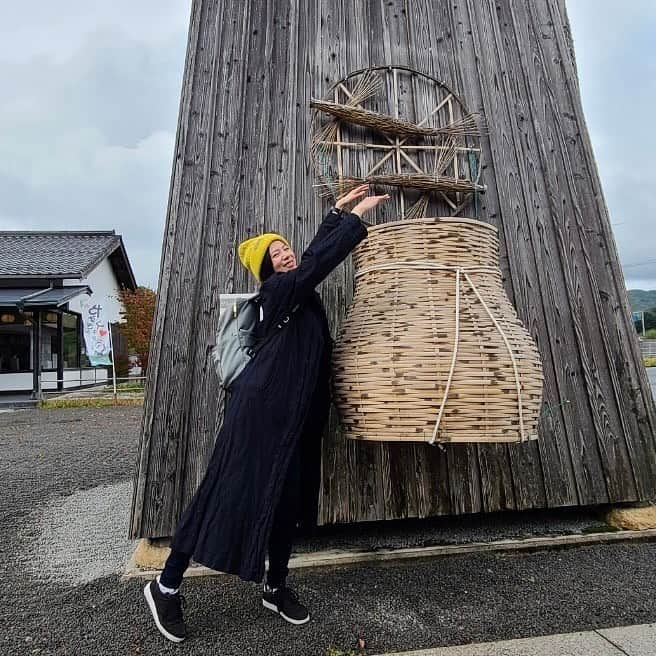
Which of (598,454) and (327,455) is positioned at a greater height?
(327,455)

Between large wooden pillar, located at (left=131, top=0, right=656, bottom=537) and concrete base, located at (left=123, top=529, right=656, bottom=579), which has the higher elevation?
large wooden pillar, located at (left=131, top=0, right=656, bottom=537)

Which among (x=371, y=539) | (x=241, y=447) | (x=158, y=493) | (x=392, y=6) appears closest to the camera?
(x=241, y=447)

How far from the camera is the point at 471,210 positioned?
276 cm

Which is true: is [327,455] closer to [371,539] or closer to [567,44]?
[371,539]

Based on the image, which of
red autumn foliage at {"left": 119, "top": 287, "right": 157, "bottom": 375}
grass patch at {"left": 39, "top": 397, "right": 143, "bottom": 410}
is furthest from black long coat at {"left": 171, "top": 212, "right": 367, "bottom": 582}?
red autumn foliage at {"left": 119, "top": 287, "right": 157, "bottom": 375}

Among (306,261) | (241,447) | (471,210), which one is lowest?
(241,447)

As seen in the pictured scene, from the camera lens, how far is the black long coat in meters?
1.56

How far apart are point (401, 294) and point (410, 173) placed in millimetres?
1215

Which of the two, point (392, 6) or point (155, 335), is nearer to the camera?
point (155, 335)

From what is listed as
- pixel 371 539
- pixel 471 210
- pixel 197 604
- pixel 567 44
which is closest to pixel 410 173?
pixel 471 210

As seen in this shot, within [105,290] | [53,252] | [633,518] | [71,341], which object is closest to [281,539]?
[633,518]

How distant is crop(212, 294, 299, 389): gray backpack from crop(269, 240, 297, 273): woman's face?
0.47 feet

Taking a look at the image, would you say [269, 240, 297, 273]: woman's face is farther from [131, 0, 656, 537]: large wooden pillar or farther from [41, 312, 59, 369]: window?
[41, 312, 59, 369]: window

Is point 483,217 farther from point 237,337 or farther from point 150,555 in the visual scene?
point 150,555
